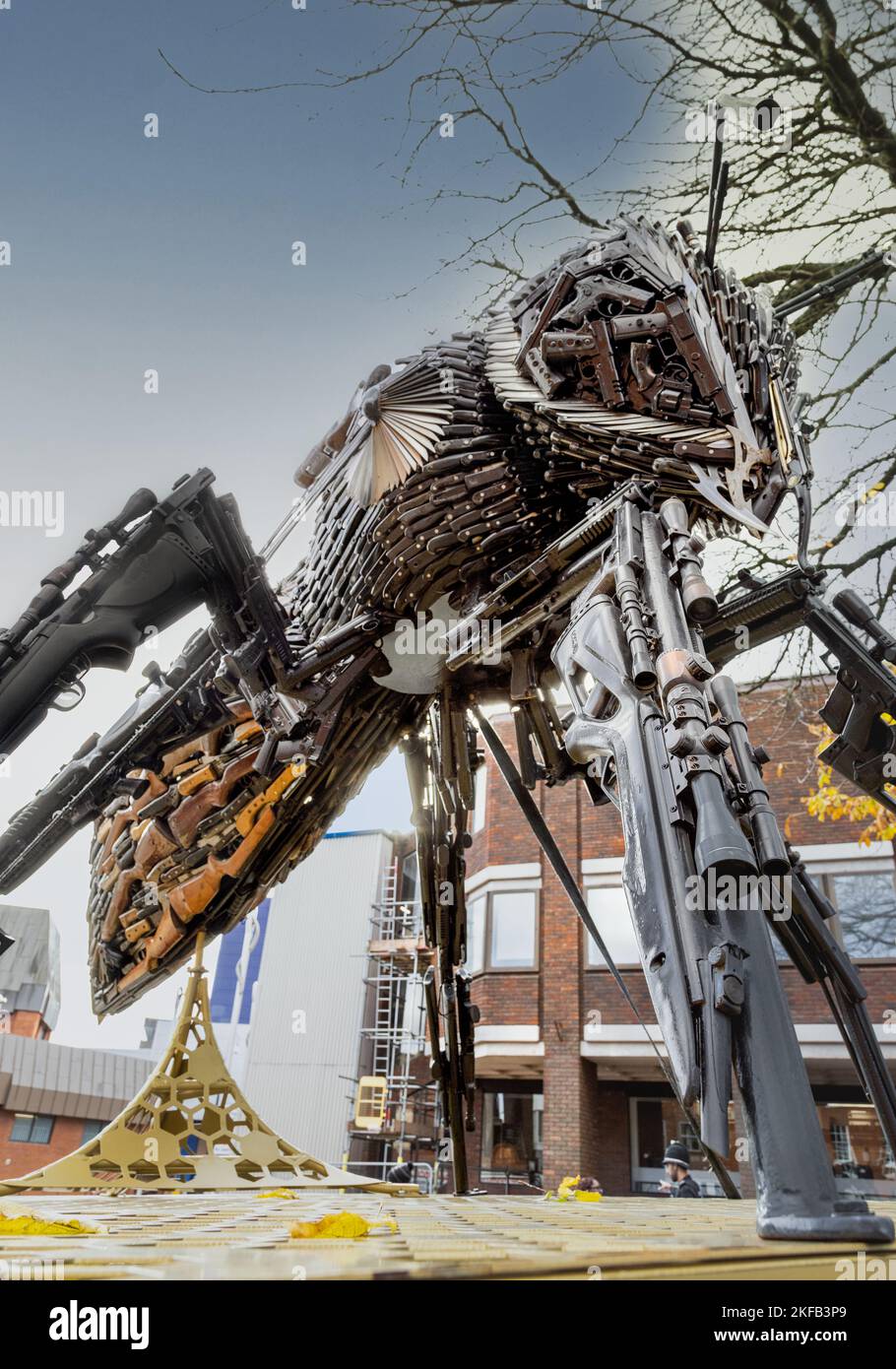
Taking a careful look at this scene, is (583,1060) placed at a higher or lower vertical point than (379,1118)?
higher

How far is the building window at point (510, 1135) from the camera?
17.4m

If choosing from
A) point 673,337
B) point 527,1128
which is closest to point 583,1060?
point 527,1128

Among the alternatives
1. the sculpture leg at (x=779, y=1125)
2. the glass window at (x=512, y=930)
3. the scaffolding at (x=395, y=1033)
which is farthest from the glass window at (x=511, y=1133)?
the sculpture leg at (x=779, y=1125)

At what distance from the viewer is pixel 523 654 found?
3660mm

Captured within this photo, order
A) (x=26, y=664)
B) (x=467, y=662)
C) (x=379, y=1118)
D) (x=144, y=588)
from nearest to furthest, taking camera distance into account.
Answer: (x=26, y=664) → (x=144, y=588) → (x=467, y=662) → (x=379, y=1118)

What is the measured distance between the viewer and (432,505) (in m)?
3.66

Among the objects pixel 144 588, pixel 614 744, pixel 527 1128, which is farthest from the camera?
pixel 527 1128

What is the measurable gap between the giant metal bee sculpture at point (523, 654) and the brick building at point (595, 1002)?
965 centimetres

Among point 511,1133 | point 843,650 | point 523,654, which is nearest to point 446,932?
point 523,654

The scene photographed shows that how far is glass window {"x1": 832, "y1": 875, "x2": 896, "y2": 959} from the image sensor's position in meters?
14.0

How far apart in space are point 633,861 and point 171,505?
8.05 ft

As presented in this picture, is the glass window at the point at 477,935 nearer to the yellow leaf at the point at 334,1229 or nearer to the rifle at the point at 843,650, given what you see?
the rifle at the point at 843,650

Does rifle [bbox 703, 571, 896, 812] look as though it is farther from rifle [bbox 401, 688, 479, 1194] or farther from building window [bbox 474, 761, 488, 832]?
building window [bbox 474, 761, 488, 832]

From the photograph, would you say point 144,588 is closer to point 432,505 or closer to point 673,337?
point 432,505
